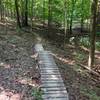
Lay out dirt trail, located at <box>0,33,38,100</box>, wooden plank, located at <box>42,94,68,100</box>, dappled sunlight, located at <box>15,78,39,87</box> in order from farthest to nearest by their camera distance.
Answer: dappled sunlight, located at <box>15,78,39,87</box> < dirt trail, located at <box>0,33,38,100</box> < wooden plank, located at <box>42,94,68,100</box>

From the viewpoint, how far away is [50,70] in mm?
11609

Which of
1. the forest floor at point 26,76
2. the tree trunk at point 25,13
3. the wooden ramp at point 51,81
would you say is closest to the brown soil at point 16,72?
the forest floor at point 26,76

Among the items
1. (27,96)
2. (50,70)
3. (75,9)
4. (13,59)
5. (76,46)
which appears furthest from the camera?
(75,9)

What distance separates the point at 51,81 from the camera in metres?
10.4

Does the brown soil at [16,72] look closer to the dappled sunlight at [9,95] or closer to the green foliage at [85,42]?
the dappled sunlight at [9,95]

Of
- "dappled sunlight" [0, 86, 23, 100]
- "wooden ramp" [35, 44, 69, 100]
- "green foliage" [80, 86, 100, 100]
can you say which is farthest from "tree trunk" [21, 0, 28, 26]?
"dappled sunlight" [0, 86, 23, 100]

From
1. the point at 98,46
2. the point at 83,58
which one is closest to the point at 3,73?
the point at 83,58

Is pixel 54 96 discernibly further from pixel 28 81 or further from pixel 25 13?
pixel 25 13

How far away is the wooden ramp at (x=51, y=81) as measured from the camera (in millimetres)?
9203

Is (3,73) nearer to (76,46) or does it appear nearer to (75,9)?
(76,46)

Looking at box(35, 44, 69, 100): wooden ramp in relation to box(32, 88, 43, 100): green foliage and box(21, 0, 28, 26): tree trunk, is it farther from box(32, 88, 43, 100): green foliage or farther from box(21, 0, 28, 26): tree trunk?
box(21, 0, 28, 26): tree trunk

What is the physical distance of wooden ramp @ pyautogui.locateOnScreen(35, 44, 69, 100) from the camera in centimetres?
920

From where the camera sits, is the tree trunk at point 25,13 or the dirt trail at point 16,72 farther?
the tree trunk at point 25,13

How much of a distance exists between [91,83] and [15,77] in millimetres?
4684
